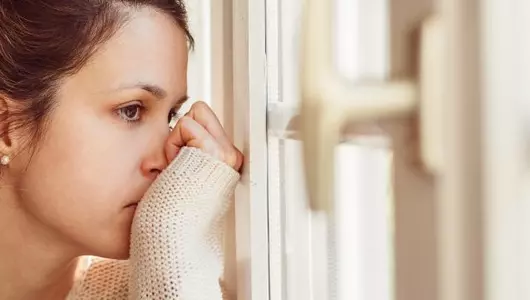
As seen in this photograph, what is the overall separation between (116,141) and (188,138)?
0.08 m

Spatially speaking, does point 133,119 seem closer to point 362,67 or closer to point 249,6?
point 249,6

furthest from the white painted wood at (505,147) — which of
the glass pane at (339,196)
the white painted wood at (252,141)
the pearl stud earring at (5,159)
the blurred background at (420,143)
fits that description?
the pearl stud earring at (5,159)

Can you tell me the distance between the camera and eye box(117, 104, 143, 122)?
2.64ft

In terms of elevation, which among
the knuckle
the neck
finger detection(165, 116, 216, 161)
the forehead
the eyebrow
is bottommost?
the neck

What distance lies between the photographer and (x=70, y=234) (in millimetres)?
850

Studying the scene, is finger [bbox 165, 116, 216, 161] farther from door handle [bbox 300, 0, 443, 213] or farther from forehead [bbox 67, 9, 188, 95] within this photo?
door handle [bbox 300, 0, 443, 213]

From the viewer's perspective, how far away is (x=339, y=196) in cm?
52

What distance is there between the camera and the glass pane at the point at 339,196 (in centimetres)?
46

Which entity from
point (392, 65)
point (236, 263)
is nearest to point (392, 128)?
point (392, 65)

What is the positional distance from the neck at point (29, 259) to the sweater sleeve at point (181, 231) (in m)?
0.14

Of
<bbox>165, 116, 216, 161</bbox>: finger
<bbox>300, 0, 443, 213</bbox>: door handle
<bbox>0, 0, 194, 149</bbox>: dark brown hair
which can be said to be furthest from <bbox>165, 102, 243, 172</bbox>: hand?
<bbox>300, 0, 443, 213</bbox>: door handle

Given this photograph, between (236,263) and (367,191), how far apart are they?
39 centimetres

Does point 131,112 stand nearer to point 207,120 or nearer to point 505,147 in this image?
point 207,120

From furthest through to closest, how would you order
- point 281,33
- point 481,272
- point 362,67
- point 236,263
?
point 236,263, point 281,33, point 362,67, point 481,272
